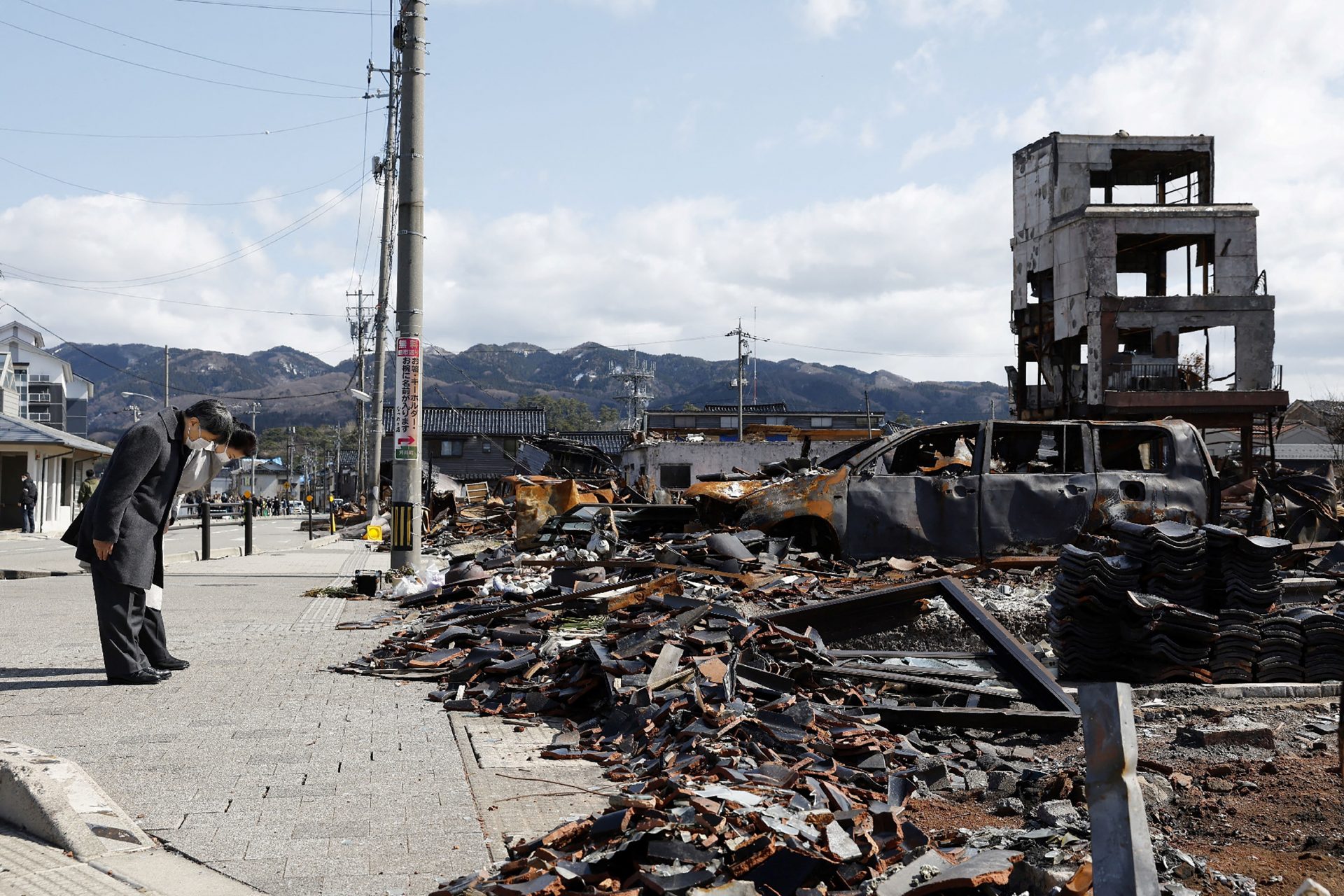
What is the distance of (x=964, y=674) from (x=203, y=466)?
4855 millimetres

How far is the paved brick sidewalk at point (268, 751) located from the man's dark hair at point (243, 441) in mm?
1390

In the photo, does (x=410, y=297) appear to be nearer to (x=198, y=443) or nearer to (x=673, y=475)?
(x=198, y=443)

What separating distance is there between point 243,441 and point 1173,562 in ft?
20.3

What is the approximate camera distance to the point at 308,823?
3762 millimetres

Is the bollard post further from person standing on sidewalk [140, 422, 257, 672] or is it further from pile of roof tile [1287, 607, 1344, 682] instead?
person standing on sidewalk [140, 422, 257, 672]

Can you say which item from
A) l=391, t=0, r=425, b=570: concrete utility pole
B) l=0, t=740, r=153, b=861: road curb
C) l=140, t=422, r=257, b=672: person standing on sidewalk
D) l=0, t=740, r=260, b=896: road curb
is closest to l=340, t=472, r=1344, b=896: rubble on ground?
l=0, t=740, r=260, b=896: road curb

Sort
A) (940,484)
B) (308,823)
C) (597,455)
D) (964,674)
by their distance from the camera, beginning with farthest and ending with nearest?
(597,455)
(940,484)
(964,674)
(308,823)

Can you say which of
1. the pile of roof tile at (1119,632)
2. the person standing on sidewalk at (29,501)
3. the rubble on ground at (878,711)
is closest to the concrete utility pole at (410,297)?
the rubble on ground at (878,711)

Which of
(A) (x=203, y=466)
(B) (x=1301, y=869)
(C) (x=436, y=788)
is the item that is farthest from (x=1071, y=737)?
(A) (x=203, y=466)

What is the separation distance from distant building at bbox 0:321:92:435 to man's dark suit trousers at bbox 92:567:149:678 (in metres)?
61.4

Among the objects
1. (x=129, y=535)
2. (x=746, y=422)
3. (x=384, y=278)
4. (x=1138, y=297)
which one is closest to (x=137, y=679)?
(x=129, y=535)

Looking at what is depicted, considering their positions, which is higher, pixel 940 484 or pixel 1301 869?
pixel 940 484

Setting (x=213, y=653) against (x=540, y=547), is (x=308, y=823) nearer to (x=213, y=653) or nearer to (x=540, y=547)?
(x=213, y=653)

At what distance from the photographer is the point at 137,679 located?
6250mm
